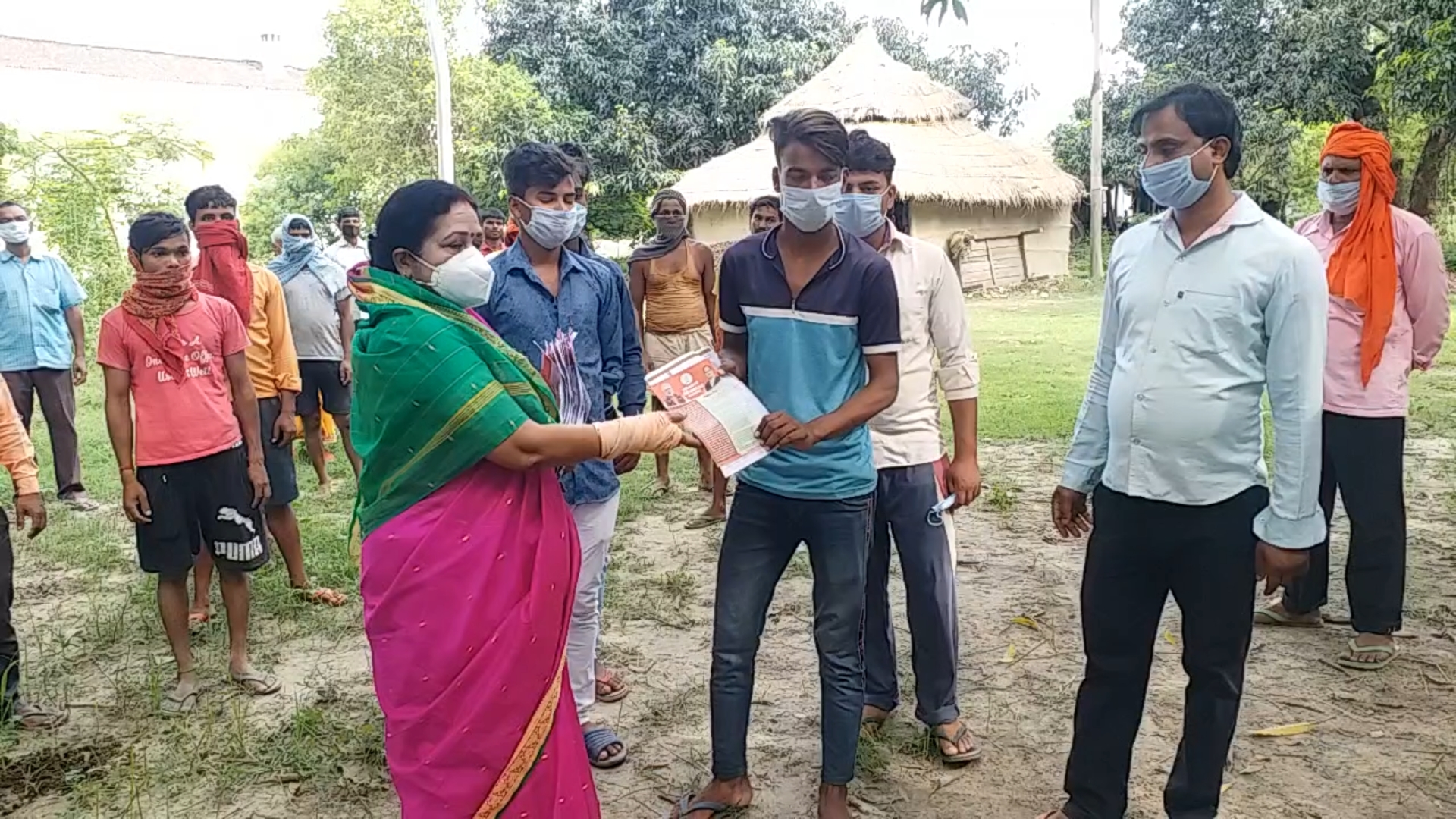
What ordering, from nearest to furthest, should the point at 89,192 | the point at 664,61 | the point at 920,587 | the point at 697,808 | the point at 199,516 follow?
A: the point at 697,808
the point at 920,587
the point at 199,516
the point at 89,192
the point at 664,61

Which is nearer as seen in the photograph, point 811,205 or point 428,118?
point 811,205

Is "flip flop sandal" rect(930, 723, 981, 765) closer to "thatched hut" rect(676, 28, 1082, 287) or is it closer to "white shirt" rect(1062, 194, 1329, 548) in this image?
"white shirt" rect(1062, 194, 1329, 548)

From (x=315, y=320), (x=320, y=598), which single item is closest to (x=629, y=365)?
(x=320, y=598)

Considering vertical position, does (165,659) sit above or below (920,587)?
below

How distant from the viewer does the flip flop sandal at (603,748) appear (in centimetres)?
342

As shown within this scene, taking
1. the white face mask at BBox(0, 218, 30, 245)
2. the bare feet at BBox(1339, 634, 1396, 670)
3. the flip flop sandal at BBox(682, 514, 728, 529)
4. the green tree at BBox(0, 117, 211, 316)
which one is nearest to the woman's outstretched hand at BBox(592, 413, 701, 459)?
the bare feet at BBox(1339, 634, 1396, 670)

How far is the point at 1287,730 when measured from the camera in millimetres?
3521

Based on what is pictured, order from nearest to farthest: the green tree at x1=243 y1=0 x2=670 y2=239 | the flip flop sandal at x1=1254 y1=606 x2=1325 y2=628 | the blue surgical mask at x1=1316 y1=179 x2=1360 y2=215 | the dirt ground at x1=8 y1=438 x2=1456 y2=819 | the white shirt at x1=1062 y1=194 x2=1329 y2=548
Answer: the white shirt at x1=1062 y1=194 x2=1329 y2=548 < the dirt ground at x1=8 y1=438 x2=1456 y2=819 < the blue surgical mask at x1=1316 y1=179 x2=1360 y2=215 < the flip flop sandal at x1=1254 y1=606 x2=1325 y2=628 < the green tree at x1=243 y1=0 x2=670 y2=239

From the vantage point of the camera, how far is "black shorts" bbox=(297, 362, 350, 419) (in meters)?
6.73

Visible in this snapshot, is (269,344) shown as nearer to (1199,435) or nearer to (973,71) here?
(1199,435)

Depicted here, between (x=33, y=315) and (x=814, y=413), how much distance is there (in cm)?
622

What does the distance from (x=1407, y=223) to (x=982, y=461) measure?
3599 mm

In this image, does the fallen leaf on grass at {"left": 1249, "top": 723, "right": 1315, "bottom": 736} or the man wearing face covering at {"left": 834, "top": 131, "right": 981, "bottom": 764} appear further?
the fallen leaf on grass at {"left": 1249, "top": 723, "right": 1315, "bottom": 736}

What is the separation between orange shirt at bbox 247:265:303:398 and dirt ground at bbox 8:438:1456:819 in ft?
3.92
